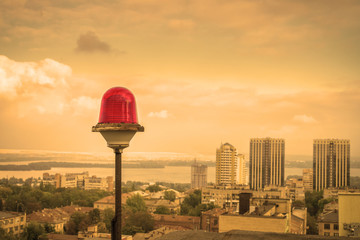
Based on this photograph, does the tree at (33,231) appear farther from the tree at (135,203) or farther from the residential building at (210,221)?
the tree at (135,203)

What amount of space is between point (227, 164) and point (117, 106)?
148ft

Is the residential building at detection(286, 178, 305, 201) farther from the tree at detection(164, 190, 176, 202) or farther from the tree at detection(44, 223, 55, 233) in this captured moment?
the tree at detection(44, 223, 55, 233)

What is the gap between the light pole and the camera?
4.61ft

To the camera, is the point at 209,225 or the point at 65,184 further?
the point at 65,184

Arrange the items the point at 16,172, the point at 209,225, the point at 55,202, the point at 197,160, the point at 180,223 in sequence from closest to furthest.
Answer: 1. the point at 209,225
2. the point at 180,223
3. the point at 55,202
4. the point at 16,172
5. the point at 197,160

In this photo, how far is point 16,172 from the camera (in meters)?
38.2

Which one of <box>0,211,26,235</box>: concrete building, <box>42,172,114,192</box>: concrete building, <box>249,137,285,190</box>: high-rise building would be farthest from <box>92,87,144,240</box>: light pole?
<box>249,137,285,190</box>: high-rise building

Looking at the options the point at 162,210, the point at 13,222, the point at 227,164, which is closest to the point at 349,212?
the point at 13,222

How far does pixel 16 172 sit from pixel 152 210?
15.6 metres

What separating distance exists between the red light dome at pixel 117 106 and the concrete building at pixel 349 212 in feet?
16.6

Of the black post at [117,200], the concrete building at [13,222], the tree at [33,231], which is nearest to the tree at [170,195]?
the concrete building at [13,222]

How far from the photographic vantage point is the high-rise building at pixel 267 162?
160 ft

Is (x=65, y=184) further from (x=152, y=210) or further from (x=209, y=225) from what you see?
(x=209, y=225)

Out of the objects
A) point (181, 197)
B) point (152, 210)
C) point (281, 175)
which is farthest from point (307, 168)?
point (152, 210)
